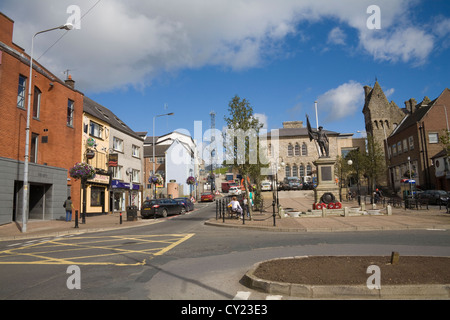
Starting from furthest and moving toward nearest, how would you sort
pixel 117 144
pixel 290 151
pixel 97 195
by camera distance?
1. pixel 290 151
2. pixel 117 144
3. pixel 97 195

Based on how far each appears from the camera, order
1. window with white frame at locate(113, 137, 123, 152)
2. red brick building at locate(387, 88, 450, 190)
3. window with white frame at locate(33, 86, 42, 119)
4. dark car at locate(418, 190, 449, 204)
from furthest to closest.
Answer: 1. red brick building at locate(387, 88, 450, 190)
2. window with white frame at locate(113, 137, 123, 152)
3. dark car at locate(418, 190, 449, 204)
4. window with white frame at locate(33, 86, 42, 119)

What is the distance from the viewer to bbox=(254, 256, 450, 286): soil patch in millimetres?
5438

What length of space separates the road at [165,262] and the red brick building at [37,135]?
9693mm

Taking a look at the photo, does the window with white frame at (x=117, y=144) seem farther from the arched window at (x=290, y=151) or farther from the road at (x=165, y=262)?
the arched window at (x=290, y=151)

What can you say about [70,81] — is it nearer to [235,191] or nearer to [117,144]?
[117,144]

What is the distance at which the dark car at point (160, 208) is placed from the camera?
25672 mm

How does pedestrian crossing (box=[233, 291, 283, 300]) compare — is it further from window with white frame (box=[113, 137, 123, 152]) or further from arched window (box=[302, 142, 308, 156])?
arched window (box=[302, 142, 308, 156])

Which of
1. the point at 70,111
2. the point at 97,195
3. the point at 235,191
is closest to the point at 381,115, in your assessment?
the point at 235,191

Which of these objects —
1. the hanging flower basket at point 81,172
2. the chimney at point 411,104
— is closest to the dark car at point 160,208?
the hanging flower basket at point 81,172

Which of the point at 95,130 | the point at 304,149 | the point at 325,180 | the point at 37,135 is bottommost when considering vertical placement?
the point at 325,180

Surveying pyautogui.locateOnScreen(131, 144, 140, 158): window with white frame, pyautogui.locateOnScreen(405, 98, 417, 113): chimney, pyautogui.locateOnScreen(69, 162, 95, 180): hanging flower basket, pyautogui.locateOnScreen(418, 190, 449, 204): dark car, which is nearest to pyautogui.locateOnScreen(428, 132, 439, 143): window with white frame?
pyautogui.locateOnScreen(418, 190, 449, 204): dark car

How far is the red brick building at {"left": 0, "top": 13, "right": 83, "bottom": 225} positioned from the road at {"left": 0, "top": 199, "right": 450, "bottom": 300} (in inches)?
382

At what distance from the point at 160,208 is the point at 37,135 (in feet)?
34.9

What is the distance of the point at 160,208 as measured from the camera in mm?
26469
